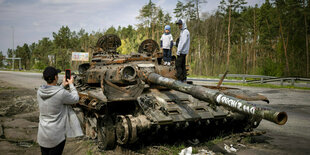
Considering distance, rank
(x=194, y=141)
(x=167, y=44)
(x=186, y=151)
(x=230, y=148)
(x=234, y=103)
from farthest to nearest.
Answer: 1. (x=167, y=44)
2. (x=194, y=141)
3. (x=230, y=148)
4. (x=186, y=151)
5. (x=234, y=103)

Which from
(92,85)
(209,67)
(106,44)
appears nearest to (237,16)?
(209,67)

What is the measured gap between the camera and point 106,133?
6223 millimetres

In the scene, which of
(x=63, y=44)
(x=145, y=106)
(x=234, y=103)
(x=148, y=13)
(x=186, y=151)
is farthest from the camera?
(x=63, y=44)

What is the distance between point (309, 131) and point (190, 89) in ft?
17.3

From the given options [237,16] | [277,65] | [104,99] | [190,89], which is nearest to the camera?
[190,89]

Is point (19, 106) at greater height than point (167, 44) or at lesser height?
lesser

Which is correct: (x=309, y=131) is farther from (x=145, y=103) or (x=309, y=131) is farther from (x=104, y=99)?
(x=104, y=99)

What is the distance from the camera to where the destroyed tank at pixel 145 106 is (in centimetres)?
559

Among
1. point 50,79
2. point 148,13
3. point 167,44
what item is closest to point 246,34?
point 148,13

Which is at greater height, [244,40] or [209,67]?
[244,40]

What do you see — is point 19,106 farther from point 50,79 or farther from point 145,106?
point 50,79

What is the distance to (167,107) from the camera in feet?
20.0

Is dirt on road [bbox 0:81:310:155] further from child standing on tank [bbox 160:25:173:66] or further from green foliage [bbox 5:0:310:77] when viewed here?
green foliage [bbox 5:0:310:77]

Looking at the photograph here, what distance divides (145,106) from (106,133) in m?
1.22
